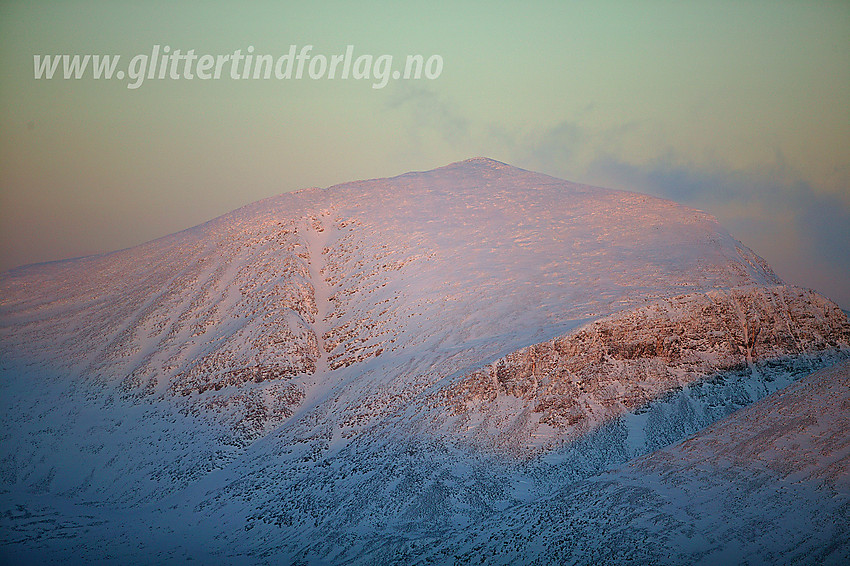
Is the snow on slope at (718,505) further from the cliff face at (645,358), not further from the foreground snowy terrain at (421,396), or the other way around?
the cliff face at (645,358)

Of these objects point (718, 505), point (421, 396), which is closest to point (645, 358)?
point (421, 396)

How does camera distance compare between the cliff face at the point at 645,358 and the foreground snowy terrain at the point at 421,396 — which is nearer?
the foreground snowy terrain at the point at 421,396

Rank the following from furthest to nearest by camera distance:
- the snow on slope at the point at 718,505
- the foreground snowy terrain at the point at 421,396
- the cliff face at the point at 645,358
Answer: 1. the cliff face at the point at 645,358
2. the foreground snowy terrain at the point at 421,396
3. the snow on slope at the point at 718,505

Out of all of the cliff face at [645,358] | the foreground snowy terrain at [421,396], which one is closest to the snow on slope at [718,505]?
the foreground snowy terrain at [421,396]

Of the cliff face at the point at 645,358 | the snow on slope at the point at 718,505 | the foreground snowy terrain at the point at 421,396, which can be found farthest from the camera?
the cliff face at the point at 645,358

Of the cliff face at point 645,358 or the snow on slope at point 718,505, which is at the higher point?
the cliff face at point 645,358

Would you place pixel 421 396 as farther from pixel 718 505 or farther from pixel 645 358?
pixel 718 505

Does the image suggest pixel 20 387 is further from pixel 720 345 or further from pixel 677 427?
pixel 720 345

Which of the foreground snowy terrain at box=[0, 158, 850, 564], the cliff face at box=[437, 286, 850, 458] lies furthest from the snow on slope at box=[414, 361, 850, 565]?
the cliff face at box=[437, 286, 850, 458]

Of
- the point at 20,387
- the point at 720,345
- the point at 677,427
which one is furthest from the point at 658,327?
the point at 20,387
